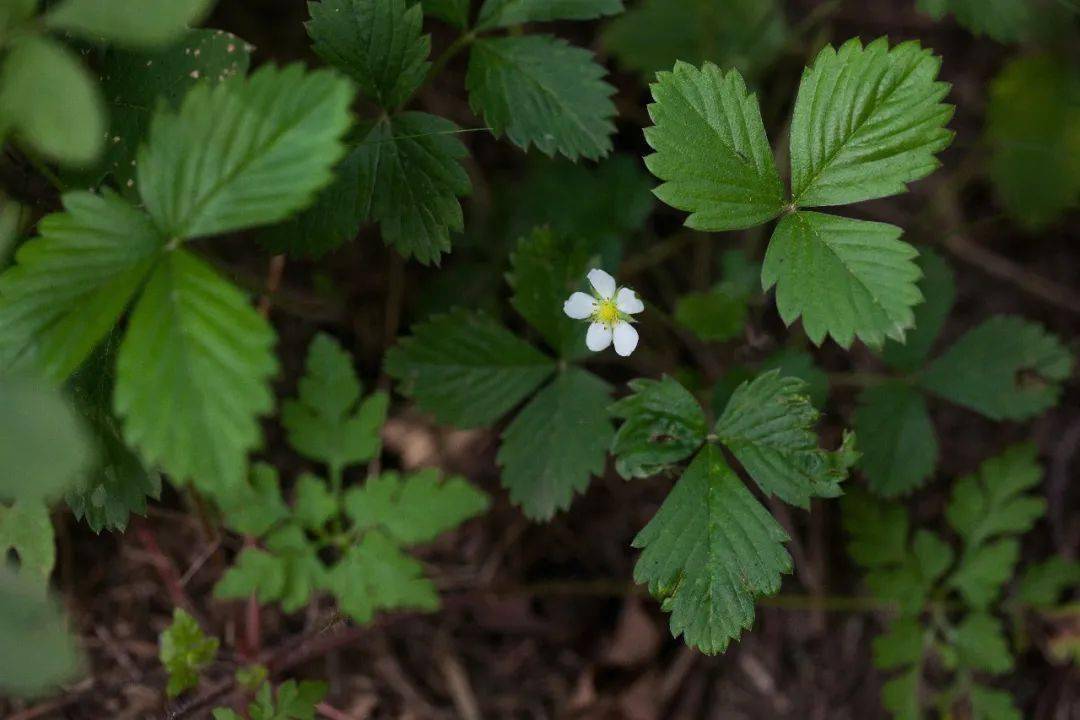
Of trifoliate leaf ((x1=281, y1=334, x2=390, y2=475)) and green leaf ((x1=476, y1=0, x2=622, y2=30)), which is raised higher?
green leaf ((x1=476, y1=0, x2=622, y2=30))

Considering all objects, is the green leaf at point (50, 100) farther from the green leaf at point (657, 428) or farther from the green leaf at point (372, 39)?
the green leaf at point (657, 428)

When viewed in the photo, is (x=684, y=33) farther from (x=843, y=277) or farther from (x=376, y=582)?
(x=376, y=582)

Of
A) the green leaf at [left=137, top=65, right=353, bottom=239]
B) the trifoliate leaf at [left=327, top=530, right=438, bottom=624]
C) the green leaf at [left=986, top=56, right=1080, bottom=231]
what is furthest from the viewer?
the green leaf at [left=986, top=56, right=1080, bottom=231]

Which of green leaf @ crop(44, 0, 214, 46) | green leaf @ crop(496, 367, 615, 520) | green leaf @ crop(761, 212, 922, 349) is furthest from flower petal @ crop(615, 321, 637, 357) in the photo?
green leaf @ crop(44, 0, 214, 46)

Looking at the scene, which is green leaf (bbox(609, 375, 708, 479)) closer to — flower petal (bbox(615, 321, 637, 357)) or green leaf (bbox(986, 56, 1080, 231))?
flower petal (bbox(615, 321, 637, 357))

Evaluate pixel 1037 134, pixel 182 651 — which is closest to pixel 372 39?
pixel 182 651

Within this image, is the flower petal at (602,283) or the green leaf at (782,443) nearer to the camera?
the green leaf at (782,443)

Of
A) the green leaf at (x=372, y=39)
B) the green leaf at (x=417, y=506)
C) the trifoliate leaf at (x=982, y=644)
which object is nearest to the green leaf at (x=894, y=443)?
the trifoliate leaf at (x=982, y=644)
